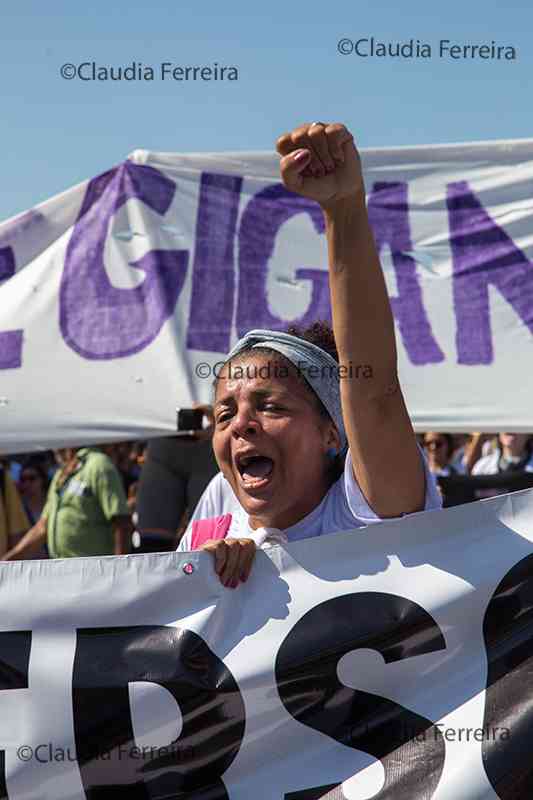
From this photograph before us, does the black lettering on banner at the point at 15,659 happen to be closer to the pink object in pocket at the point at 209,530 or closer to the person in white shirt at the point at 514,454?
the pink object in pocket at the point at 209,530

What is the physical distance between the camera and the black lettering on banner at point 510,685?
203cm

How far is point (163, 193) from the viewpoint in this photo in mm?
5094

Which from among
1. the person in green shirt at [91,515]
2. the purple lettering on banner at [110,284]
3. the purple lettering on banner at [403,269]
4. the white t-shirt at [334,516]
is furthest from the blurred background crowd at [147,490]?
the white t-shirt at [334,516]

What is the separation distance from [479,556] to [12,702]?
972 mm

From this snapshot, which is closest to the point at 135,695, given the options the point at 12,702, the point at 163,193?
the point at 12,702

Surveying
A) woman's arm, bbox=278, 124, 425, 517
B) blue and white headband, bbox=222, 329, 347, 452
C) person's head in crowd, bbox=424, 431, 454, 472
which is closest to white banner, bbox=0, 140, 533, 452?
person's head in crowd, bbox=424, 431, 454, 472

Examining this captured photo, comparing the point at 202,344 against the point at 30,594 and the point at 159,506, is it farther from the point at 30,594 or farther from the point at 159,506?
the point at 30,594

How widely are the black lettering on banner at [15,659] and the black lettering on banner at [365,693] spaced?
1.64ft

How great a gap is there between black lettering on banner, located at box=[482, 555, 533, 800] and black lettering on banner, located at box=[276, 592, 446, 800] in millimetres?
101

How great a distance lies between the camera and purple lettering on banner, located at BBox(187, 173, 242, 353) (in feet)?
16.0

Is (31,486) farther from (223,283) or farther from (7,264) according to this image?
(223,283)

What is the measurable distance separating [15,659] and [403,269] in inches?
125

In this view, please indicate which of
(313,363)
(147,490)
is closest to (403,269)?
(147,490)

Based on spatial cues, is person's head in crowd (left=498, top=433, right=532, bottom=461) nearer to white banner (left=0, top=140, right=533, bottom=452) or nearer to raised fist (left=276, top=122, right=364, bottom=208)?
white banner (left=0, top=140, right=533, bottom=452)
